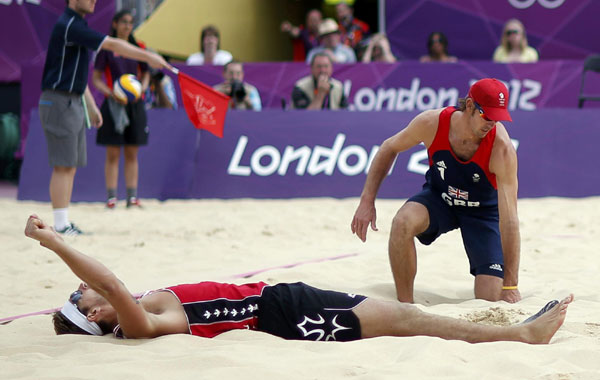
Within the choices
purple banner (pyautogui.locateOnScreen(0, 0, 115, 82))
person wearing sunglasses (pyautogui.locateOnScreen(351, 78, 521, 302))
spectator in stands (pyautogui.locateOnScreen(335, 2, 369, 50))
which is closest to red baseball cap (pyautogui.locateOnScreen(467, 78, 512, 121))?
person wearing sunglasses (pyautogui.locateOnScreen(351, 78, 521, 302))

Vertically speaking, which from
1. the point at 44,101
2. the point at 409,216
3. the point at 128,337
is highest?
the point at 44,101

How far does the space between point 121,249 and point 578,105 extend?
605cm

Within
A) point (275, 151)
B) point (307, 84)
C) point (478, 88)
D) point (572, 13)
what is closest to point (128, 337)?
point (478, 88)

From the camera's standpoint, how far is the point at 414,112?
891cm

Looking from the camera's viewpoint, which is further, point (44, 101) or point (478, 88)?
point (44, 101)

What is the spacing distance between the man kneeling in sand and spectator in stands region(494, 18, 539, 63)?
720 cm

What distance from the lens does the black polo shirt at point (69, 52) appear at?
652 centimetres

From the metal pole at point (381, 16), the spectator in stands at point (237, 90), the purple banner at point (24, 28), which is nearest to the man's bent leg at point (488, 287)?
the spectator in stands at point (237, 90)

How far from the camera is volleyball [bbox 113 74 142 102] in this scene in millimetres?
8094

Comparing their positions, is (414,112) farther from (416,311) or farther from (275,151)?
(416,311)

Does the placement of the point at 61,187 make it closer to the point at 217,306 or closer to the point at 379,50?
the point at 217,306

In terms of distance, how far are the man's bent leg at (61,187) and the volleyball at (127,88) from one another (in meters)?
1.55

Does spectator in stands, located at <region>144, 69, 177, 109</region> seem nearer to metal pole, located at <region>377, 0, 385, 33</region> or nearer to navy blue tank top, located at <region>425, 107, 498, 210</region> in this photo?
metal pole, located at <region>377, 0, 385, 33</region>

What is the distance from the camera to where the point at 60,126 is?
21.7ft
